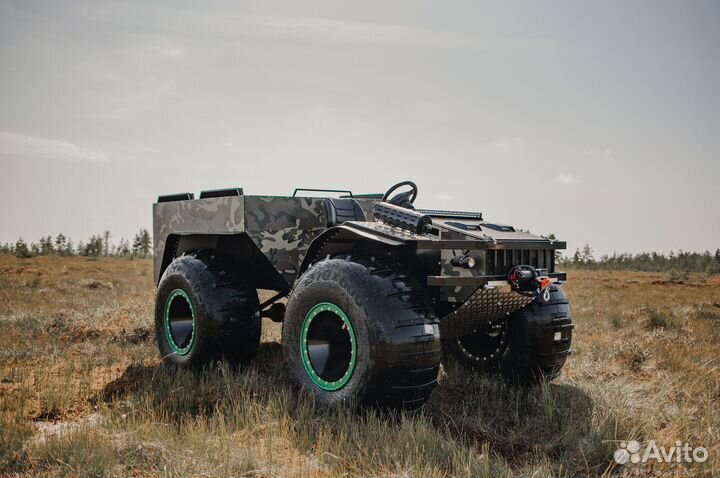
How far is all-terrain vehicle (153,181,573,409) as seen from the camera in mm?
4129

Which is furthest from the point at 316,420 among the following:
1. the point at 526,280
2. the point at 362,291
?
the point at 526,280

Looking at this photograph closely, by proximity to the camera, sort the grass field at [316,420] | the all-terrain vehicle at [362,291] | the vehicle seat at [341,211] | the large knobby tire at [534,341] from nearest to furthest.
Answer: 1. the grass field at [316,420]
2. the all-terrain vehicle at [362,291]
3. the large knobby tire at [534,341]
4. the vehicle seat at [341,211]

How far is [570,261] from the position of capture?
38.8 m

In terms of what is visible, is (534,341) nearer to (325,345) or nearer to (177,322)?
(325,345)

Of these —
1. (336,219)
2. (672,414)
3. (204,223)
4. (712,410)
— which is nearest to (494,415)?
(672,414)

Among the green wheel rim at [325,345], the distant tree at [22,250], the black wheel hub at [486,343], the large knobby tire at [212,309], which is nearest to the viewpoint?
the green wheel rim at [325,345]

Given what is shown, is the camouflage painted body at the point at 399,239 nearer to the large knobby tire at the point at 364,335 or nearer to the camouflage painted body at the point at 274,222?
the camouflage painted body at the point at 274,222

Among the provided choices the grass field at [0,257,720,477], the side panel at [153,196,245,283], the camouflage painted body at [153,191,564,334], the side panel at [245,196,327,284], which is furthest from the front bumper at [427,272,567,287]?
the side panel at [153,196,245,283]

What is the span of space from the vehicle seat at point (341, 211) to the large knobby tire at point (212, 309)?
3.73 feet

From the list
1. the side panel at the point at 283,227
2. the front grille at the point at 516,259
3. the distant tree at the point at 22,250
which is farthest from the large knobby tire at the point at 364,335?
the distant tree at the point at 22,250

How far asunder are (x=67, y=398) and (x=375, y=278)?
2.89m

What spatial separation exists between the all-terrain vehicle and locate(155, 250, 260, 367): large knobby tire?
0.04ft

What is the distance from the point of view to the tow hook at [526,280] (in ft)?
14.3

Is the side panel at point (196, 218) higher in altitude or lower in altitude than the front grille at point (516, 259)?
higher
